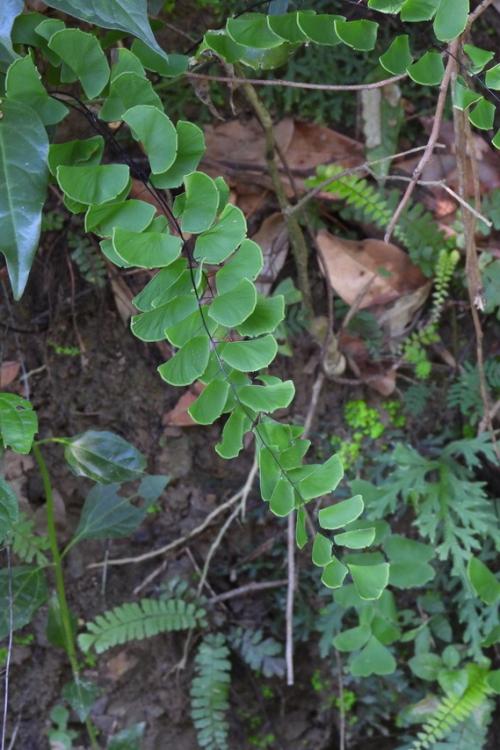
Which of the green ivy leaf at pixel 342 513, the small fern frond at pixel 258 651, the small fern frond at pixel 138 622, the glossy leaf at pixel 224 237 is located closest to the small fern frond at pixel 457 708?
the small fern frond at pixel 258 651

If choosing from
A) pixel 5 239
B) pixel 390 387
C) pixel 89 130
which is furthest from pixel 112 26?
pixel 390 387

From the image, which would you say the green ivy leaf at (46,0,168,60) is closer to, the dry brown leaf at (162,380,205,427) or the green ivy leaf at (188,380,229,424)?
the green ivy leaf at (188,380,229,424)

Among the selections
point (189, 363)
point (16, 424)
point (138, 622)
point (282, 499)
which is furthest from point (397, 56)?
point (138, 622)

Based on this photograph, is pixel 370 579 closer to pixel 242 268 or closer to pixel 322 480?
pixel 322 480

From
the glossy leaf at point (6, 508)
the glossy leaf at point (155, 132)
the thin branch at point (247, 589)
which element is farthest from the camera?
the thin branch at point (247, 589)

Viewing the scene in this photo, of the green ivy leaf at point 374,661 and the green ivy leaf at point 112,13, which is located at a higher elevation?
the green ivy leaf at point 112,13

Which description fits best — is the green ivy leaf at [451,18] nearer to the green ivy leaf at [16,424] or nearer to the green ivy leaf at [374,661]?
the green ivy leaf at [16,424]
